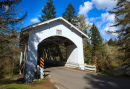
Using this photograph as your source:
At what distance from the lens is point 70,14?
26734 millimetres

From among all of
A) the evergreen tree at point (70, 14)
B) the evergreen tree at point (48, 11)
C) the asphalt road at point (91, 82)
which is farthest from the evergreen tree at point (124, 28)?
the evergreen tree at point (48, 11)

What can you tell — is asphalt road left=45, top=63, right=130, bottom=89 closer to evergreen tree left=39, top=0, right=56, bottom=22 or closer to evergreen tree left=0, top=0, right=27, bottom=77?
evergreen tree left=0, top=0, right=27, bottom=77

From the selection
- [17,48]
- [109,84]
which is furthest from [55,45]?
[109,84]

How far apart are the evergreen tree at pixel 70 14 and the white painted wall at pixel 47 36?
49.9 feet

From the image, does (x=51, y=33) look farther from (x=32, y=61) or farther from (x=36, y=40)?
(x=32, y=61)

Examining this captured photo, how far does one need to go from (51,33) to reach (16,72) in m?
6.27

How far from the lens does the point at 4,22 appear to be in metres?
4.98

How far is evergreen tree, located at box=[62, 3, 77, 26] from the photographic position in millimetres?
26734

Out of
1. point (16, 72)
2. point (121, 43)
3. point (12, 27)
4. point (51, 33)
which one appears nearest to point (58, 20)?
point (51, 33)

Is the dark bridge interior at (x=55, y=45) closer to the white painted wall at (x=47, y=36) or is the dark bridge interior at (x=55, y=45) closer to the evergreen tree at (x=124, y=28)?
the white painted wall at (x=47, y=36)

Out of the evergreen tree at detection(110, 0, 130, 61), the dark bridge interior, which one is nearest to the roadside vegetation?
the evergreen tree at detection(110, 0, 130, 61)

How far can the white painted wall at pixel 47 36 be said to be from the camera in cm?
792

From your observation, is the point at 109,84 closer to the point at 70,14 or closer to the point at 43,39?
the point at 43,39

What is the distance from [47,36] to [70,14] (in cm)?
1924
